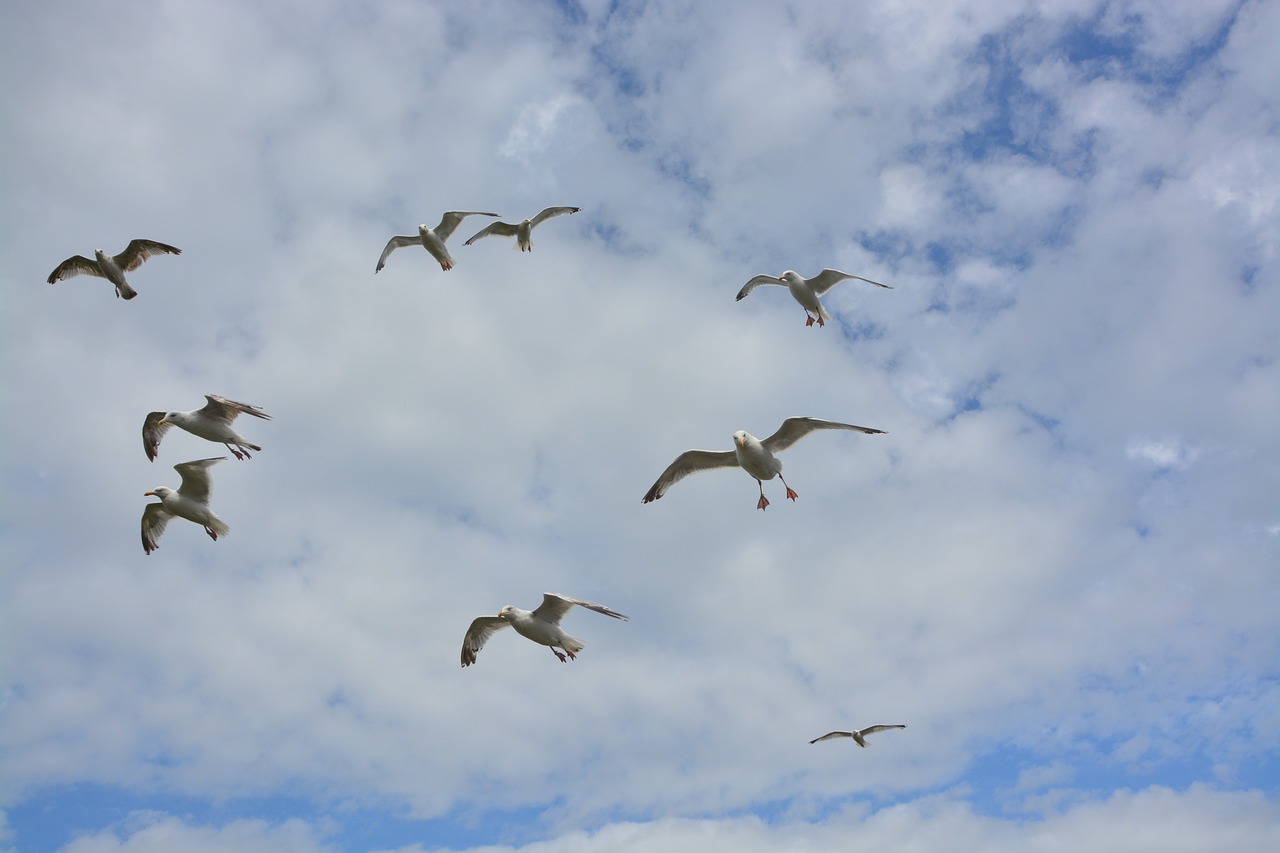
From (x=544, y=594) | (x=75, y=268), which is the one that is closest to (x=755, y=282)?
(x=544, y=594)

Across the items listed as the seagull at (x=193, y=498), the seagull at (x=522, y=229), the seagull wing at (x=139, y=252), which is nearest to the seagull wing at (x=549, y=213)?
the seagull at (x=522, y=229)

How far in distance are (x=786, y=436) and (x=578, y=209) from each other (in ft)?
49.1

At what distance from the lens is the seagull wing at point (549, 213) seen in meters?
39.4

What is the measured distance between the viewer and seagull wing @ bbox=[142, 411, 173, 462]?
2871 cm

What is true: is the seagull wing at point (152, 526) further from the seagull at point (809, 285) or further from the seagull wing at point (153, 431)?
the seagull at point (809, 285)

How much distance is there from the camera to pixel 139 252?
34938mm

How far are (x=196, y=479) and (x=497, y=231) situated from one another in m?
15.0

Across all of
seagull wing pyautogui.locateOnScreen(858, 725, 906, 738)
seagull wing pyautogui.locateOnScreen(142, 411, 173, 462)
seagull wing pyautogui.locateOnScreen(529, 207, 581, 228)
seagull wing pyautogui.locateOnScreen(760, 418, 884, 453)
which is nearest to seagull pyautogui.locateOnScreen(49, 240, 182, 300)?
seagull wing pyautogui.locateOnScreen(142, 411, 173, 462)

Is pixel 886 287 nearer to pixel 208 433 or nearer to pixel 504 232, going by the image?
pixel 504 232

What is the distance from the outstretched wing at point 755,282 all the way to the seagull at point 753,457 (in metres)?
7.69

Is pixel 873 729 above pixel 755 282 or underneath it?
underneath

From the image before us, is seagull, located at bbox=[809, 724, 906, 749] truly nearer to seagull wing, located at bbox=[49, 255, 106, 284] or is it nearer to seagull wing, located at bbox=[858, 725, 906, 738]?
→ seagull wing, located at bbox=[858, 725, 906, 738]

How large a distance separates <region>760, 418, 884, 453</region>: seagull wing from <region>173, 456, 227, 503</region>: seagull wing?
14388 millimetres

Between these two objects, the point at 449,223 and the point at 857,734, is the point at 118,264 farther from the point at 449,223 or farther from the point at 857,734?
the point at 857,734
